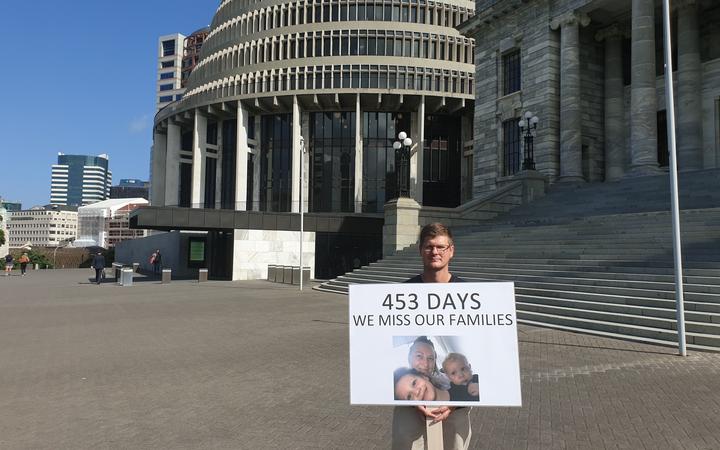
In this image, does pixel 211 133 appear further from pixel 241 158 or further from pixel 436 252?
pixel 436 252

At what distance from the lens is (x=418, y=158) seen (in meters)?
52.6

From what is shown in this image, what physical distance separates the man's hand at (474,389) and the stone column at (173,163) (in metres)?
62.4

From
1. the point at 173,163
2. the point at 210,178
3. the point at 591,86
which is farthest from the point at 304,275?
the point at 173,163

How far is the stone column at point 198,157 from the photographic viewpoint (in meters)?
57.2

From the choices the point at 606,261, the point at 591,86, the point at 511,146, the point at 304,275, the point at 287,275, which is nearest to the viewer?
the point at 606,261

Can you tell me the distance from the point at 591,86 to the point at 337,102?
25.2 m

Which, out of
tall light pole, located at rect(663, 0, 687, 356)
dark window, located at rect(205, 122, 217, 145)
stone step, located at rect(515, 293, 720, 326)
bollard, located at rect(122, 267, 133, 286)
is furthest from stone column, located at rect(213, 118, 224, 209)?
tall light pole, located at rect(663, 0, 687, 356)

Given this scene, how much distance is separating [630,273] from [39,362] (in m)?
13.5

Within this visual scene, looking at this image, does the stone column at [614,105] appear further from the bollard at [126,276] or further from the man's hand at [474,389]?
the man's hand at [474,389]

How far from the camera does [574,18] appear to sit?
3036 centimetres

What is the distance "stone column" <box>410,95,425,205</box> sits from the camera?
51.5 metres

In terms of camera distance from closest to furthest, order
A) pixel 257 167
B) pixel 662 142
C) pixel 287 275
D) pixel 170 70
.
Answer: pixel 287 275, pixel 662 142, pixel 257 167, pixel 170 70

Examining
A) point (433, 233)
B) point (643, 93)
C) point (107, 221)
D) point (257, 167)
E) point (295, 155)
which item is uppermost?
point (107, 221)

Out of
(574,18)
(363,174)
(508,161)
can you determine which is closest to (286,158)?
Result: (363,174)
